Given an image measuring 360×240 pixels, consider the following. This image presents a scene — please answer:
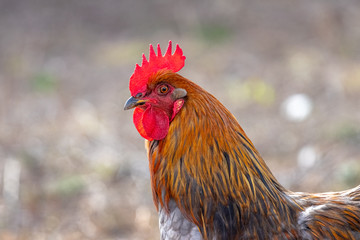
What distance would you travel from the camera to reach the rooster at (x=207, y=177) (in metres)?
2.30

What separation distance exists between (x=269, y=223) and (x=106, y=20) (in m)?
8.68

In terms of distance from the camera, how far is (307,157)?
5.43 m

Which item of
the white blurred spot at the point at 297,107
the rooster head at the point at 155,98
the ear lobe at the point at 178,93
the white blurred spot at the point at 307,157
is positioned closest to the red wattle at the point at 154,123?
the rooster head at the point at 155,98

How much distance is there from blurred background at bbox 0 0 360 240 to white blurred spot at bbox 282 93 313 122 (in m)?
0.02

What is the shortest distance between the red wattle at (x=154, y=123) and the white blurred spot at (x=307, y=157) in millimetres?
3311

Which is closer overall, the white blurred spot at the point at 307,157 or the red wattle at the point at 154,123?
the red wattle at the point at 154,123

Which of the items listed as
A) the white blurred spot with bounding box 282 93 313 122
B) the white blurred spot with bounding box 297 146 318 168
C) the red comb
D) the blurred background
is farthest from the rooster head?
the white blurred spot with bounding box 282 93 313 122

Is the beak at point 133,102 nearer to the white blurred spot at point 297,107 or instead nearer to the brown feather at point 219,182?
the brown feather at point 219,182

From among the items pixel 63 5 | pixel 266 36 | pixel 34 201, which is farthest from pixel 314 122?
pixel 63 5

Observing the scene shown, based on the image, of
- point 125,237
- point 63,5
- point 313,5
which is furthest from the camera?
point 63,5

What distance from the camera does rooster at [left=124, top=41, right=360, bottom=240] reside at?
2.30 meters

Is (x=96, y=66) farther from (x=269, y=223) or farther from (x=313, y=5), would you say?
(x=269, y=223)

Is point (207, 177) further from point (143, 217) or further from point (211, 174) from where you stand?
point (143, 217)

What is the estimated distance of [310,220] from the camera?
239 cm
